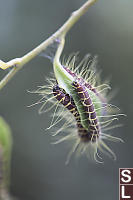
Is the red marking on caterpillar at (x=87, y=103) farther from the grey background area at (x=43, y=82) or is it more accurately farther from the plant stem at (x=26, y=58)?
the grey background area at (x=43, y=82)

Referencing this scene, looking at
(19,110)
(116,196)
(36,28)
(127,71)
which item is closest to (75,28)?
(36,28)

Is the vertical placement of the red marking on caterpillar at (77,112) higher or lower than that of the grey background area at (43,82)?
lower

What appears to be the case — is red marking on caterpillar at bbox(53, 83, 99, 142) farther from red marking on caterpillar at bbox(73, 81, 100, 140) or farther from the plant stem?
the plant stem

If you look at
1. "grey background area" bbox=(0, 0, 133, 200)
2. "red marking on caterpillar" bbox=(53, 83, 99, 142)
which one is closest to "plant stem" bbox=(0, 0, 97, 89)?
"red marking on caterpillar" bbox=(53, 83, 99, 142)

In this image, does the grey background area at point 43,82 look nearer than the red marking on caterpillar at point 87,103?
No

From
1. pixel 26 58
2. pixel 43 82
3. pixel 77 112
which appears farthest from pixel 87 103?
pixel 43 82

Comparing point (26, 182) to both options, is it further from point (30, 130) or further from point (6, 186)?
point (6, 186)

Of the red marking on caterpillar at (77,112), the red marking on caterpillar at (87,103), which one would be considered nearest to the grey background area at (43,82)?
the red marking on caterpillar at (77,112)

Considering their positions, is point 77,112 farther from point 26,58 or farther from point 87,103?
point 26,58
